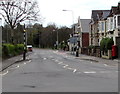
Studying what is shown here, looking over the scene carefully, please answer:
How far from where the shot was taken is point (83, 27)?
293 ft

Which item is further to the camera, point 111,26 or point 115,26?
point 111,26

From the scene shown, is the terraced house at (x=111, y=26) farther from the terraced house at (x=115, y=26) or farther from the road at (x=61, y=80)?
the road at (x=61, y=80)

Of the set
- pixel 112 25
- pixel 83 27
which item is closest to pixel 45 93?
pixel 112 25

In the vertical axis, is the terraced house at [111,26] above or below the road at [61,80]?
above

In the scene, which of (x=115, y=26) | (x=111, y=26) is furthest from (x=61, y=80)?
(x=111, y=26)

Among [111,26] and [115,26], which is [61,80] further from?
[111,26]

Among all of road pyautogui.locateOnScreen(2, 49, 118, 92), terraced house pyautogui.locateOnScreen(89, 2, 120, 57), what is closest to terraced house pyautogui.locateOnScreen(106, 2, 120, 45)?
terraced house pyautogui.locateOnScreen(89, 2, 120, 57)

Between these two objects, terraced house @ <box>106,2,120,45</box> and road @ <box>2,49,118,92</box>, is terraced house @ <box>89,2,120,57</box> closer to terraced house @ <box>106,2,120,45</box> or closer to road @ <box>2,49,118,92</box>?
terraced house @ <box>106,2,120,45</box>

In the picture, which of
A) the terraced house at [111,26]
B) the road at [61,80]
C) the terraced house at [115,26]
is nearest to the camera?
the road at [61,80]

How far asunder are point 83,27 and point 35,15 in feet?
119

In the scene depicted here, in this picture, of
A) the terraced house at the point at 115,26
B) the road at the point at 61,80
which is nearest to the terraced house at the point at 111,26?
the terraced house at the point at 115,26

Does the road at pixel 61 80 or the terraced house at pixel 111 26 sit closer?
the road at pixel 61 80

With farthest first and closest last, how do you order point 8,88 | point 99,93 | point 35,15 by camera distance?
1. point 35,15
2. point 8,88
3. point 99,93

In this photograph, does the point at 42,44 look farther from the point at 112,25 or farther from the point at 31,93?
the point at 31,93
